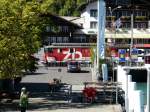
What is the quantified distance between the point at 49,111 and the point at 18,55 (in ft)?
17.2

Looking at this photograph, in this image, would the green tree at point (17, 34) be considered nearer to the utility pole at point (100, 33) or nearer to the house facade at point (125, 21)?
the utility pole at point (100, 33)

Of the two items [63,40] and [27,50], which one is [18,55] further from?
[63,40]

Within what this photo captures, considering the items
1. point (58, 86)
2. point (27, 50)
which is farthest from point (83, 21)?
point (27, 50)

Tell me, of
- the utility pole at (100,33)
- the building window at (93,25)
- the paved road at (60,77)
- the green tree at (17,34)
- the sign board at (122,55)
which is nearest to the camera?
the green tree at (17,34)

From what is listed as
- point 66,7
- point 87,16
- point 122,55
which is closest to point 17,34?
point 122,55

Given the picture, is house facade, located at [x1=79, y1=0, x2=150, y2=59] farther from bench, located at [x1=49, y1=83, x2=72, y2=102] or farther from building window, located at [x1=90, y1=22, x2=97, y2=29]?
bench, located at [x1=49, y1=83, x2=72, y2=102]

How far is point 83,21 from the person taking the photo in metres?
112

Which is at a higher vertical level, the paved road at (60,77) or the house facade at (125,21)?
the house facade at (125,21)

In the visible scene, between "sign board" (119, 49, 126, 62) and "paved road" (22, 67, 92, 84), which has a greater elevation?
"sign board" (119, 49, 126, 62)

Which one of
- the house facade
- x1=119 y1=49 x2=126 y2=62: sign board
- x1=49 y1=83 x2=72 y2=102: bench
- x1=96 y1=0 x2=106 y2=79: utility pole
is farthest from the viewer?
the house facade

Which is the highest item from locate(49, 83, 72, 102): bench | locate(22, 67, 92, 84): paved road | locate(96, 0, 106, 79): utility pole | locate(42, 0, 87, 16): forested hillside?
locate(42, 0, 87, 16): forested hillside

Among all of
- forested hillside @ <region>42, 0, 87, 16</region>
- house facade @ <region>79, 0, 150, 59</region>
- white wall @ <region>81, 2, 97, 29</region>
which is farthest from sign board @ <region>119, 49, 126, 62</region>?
forested hillside @ <region>42, 0, 87, 16</region>

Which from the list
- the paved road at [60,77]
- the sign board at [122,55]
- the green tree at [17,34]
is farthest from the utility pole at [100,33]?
the green tree at [17,34]

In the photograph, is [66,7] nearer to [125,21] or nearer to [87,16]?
[87,16]
